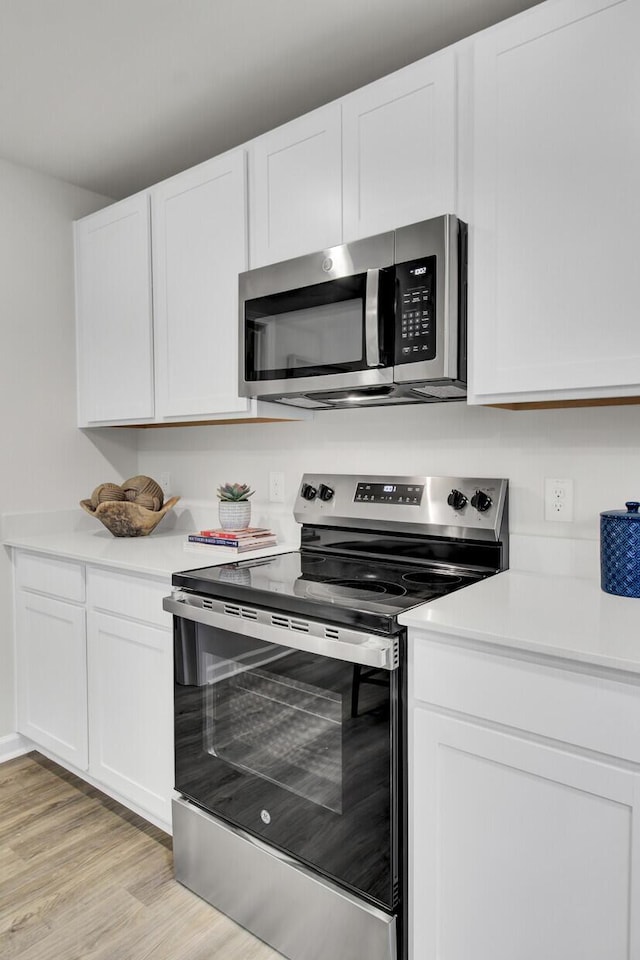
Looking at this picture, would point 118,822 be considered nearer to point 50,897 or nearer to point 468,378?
point 50,897

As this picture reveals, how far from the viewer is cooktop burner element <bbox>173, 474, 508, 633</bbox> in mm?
1511

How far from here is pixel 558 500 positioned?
1.73 m

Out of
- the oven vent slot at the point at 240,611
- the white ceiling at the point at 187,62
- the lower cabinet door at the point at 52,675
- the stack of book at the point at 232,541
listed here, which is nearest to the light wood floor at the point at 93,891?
the lower cabinet door at the point at 52,675

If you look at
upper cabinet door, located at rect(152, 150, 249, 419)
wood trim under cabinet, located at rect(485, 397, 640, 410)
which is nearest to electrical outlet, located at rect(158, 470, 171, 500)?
upper cabinet door, located at rect(152, 150, 249, 419)

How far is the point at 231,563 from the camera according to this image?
199 cm

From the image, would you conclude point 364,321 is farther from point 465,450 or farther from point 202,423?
point 202,423

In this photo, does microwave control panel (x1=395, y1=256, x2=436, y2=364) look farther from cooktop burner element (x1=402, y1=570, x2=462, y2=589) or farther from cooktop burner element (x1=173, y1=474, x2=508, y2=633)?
cooktop burner element (x1=402, y1=570, x2=462, y2=589)

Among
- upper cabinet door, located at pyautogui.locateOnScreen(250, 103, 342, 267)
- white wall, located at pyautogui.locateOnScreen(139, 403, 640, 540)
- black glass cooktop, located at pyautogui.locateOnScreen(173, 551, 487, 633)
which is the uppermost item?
upper cabinet door, located at pyautogui.locateOnScreen(250, 103, 342, 267)

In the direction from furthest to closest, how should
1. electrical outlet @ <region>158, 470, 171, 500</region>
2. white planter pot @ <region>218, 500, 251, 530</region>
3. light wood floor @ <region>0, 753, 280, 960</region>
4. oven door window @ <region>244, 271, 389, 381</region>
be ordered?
electrical outlet @ <region>158, 470, 171, 500</region> → white planter pot @ <region>218, 500, 251, 530</region> → oven door window @ <region>244, 271, 389, 381</region> → light wood floor @ <region>0, 753, 280, 960</region>

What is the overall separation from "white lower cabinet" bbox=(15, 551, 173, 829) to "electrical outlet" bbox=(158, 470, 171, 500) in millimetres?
647

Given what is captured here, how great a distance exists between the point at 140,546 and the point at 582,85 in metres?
1.93

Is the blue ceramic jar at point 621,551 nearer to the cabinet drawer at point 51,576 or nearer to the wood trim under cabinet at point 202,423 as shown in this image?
the wood trim under cabinet at point 202,423

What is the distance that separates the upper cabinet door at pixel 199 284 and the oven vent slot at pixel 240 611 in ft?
2.36

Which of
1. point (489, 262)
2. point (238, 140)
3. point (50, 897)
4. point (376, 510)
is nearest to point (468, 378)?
point (489, 262)
